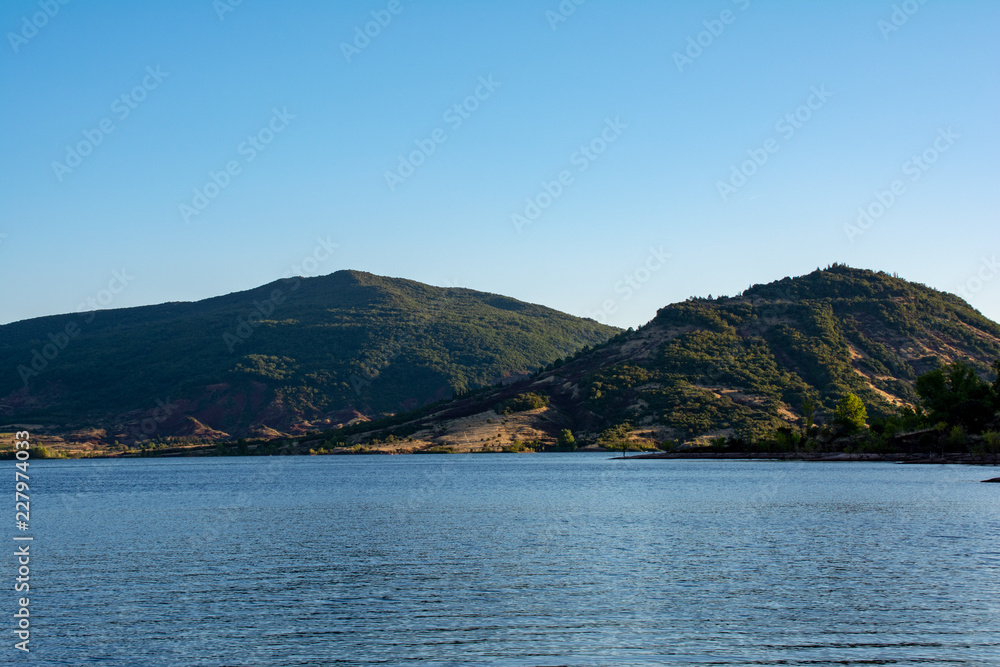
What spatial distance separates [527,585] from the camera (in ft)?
123

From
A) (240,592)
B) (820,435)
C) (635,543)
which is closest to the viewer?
(240,592)

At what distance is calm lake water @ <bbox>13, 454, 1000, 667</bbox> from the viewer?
1078 inches

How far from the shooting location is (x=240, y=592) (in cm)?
3675

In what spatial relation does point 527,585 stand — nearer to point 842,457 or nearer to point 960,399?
point 842,457

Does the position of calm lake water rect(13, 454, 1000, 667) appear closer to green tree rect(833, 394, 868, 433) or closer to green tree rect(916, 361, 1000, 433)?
green tree rect(916, 361, 1000, 433)

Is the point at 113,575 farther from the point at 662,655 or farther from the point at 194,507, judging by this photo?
the point at 194,507

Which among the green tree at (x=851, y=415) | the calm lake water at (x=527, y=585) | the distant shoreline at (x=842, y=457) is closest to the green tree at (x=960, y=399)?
the distant shoreline at (x=842, y=457)

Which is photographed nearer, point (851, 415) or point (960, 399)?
point (960, 399)

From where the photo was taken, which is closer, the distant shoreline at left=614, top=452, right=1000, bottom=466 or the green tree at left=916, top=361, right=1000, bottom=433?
the distant shoreline at left=614, top=452, right=1000, bottom=466

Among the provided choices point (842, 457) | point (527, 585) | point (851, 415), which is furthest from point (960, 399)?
point (527, 585)

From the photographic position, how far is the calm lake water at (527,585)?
27.4 metres

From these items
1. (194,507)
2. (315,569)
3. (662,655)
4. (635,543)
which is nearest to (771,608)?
(662,655)

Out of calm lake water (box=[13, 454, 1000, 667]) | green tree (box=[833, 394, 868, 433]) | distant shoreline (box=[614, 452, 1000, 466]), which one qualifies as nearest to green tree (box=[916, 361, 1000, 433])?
distant shoreline (box=[614, 452, 1000, 466])

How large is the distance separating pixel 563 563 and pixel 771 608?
41.2 ft
